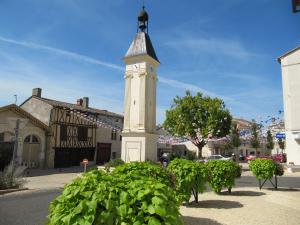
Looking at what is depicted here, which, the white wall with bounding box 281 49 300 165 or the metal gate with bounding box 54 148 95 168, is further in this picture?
the metal gate with bounding box 54 148 95 168

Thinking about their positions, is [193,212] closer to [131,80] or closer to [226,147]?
[131,80]

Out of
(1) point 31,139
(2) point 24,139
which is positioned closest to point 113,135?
(1) point 31,139

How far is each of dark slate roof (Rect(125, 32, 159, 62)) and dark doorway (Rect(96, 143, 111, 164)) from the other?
59.4ft

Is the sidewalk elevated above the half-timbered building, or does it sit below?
below

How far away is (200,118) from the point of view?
106ft

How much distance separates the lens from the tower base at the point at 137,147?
1750 centimetres

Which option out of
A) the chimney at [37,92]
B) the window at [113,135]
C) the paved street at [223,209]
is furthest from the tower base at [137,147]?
the window at [113,135]

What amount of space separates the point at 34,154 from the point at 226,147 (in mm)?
33463

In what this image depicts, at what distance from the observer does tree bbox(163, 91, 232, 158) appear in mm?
32062

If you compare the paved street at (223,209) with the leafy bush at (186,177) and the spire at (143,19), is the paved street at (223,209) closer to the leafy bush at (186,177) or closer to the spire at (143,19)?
the leafy bush at (186,177)

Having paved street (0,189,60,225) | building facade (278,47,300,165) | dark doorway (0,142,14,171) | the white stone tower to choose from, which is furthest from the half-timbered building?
building facade (278,47,300,165)

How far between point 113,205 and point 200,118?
30.1 metres

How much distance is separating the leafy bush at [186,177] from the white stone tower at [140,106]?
8872mm

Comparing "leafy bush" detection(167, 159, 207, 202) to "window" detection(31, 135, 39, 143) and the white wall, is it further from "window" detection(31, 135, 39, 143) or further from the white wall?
"window" detection(31, 135, 39, 143)
